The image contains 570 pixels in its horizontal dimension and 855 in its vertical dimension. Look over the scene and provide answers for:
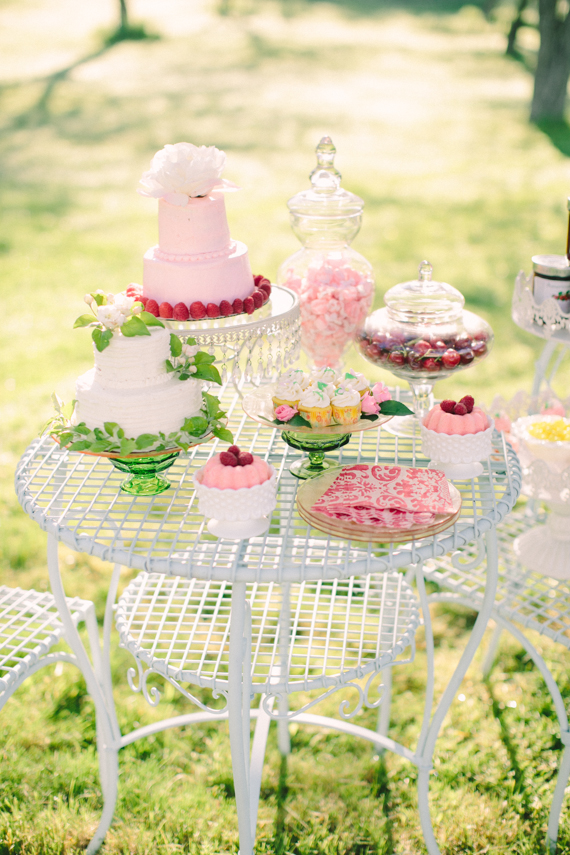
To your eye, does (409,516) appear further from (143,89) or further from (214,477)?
(143,89)

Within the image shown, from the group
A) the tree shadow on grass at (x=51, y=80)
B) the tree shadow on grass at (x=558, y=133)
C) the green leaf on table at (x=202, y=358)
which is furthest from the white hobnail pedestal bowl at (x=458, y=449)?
the tree shadow on grass at (x=51, y=80)

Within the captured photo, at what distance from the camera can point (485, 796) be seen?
234cm

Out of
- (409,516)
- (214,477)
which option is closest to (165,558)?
(214,477)

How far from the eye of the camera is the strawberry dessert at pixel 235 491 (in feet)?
5.52

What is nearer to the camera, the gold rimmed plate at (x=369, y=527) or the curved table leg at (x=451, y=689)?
the gold rimmed plate at (x=369, y=527)

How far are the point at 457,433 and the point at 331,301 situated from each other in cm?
70

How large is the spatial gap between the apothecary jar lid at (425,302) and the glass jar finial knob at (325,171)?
458 millimetres

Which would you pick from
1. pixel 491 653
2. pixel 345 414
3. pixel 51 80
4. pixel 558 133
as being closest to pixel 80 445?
pixel 345 414

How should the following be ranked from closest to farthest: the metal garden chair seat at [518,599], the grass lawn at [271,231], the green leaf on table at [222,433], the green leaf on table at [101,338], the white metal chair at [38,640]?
1. the green leaf on table at [101,338]
2. the green leaf on table at [222,433]
3. the white metal chair at [38,640]
4. the metal garden chair seat at [518,599]
5. the grass lawn at [271,231]

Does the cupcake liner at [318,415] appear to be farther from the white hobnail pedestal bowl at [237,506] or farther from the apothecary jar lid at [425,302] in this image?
the apothecary jar lid at [425,302]

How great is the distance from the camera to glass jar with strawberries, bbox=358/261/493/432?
2.22 m

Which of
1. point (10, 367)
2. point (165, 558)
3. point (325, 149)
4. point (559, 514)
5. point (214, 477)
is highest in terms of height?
point (325, 149)

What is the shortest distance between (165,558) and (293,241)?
5.72m

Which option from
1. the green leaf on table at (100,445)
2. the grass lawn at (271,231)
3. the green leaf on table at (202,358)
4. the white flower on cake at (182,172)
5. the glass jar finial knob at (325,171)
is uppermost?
the white flower on cake at (182,172)
